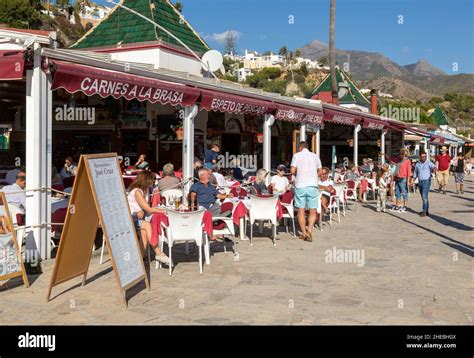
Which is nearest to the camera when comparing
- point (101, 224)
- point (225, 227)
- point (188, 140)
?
point (101, 224)

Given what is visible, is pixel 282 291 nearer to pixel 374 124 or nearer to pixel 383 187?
pixel 383 187

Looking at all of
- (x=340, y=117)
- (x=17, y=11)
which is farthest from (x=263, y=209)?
(x=17, y=11)

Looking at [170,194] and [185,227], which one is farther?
[170,194]

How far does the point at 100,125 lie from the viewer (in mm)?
15984

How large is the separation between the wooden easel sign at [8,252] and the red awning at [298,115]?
27.8 ft

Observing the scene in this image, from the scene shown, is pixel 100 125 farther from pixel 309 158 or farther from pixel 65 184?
pixel 309 158

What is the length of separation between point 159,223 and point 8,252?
1.79m

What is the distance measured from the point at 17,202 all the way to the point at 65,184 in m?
3.02

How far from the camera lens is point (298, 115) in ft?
46.4

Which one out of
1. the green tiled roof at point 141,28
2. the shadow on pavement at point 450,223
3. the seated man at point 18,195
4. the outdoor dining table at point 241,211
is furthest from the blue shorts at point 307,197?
the green tiled roof at point 141,28

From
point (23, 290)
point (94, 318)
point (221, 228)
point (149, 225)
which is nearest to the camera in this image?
point (94, 318)

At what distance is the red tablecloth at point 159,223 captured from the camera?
21.2ft
